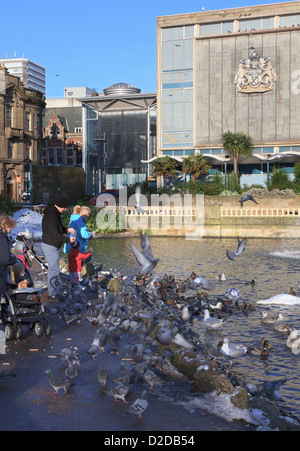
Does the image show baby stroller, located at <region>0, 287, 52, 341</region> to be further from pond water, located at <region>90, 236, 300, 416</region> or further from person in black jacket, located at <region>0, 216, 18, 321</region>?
pond water, located at <region>90, 236, 300, 416</region>

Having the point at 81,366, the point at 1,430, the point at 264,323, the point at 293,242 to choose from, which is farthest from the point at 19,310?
the point at 293,242

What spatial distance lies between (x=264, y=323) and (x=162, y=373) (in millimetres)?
3899

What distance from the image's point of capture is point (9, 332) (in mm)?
8680

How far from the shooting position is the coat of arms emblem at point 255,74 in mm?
51375

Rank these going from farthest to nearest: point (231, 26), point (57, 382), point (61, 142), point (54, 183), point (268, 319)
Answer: point (61, 142)
point (231, 26)
point (54, 183)
point (268, 319)
point (57, 382)

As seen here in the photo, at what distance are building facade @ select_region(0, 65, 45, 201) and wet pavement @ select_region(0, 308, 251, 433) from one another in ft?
181

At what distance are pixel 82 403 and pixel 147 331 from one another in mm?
3202

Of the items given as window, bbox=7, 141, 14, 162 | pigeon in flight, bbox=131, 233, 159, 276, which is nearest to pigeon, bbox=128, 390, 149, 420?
pigeon in flight, bbox=131, 233, 159, 276

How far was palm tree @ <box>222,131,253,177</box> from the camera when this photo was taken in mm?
47531

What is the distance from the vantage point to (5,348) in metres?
8.29

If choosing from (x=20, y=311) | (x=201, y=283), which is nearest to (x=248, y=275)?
(x=201, y=283)

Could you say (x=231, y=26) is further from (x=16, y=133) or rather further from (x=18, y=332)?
(x=18, y=332)

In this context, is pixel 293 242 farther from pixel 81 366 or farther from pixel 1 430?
pixel 1 430
